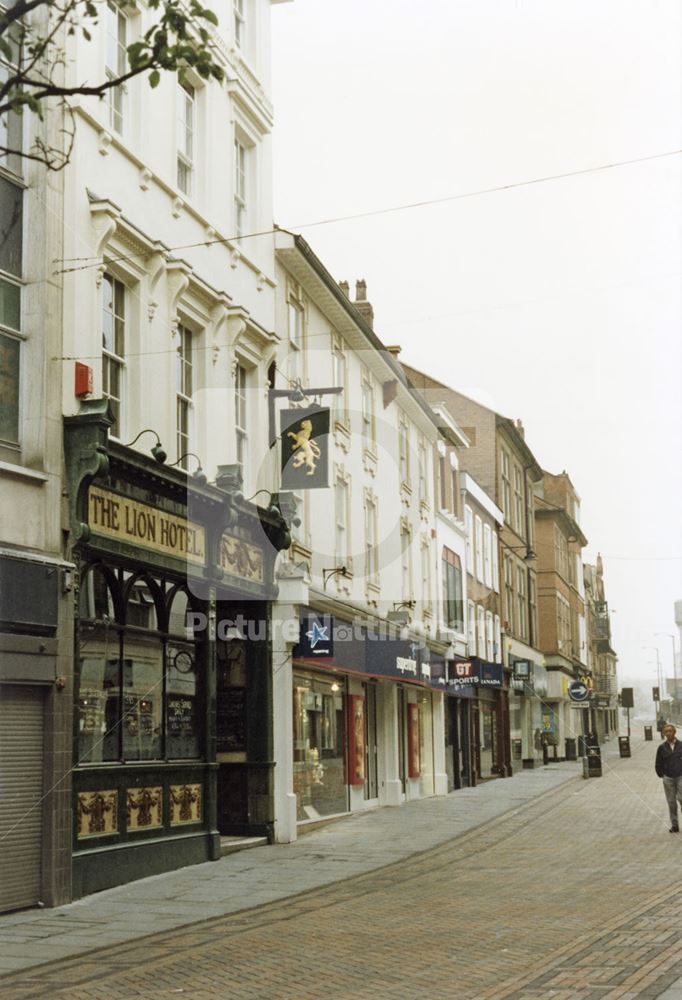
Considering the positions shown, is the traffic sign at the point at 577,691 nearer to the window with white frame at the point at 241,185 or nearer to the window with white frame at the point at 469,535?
the window with white frame at the point at 469,535

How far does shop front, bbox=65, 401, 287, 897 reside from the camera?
14203 mm

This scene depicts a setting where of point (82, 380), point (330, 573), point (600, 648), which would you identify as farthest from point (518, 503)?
point (600, 648)

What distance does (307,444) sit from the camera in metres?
19.8

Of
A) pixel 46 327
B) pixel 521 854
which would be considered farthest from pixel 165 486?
pixel 521 854

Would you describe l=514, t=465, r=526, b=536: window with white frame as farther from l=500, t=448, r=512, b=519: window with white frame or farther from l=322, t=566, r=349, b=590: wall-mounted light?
l=322, t=566, r=349, b=590: wall-mounted light

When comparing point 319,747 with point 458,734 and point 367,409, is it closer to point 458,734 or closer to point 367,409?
point 367,409

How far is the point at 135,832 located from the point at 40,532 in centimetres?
434

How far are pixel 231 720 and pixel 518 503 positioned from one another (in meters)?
34.2

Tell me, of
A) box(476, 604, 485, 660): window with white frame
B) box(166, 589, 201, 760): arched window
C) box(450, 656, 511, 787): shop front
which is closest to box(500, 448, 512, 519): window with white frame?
box(476, 604, 485, 660): window with white frame

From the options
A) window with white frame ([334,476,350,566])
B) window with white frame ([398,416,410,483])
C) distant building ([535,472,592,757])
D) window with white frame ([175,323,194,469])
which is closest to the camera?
window with white frame ([175,323,194,469])

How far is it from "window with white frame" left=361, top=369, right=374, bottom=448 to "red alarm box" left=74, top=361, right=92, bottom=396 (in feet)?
47.2

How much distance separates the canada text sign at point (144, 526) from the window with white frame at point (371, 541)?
10777mm

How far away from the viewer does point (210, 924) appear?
11.9 metres

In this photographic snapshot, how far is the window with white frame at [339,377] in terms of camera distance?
2577 cm
